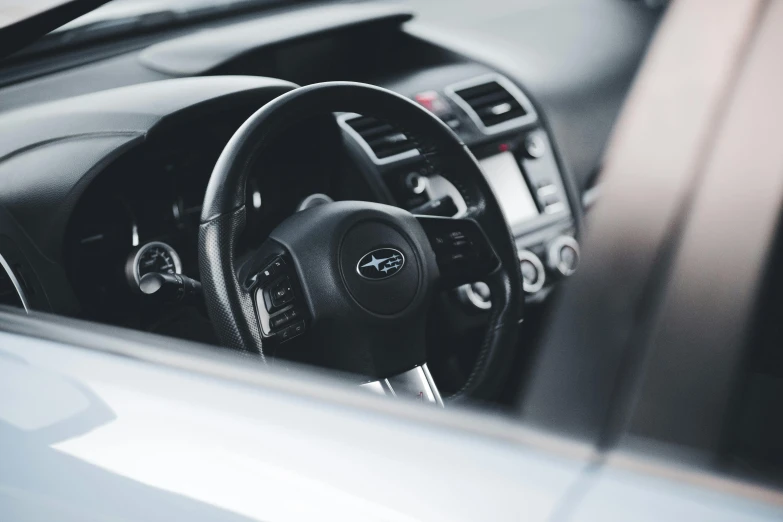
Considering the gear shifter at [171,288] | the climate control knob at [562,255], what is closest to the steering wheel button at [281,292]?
the gear shifter at [171,288]

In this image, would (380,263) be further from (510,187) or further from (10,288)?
(510,187)

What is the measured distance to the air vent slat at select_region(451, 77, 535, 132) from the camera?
9.61 feet

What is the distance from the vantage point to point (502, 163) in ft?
9.57

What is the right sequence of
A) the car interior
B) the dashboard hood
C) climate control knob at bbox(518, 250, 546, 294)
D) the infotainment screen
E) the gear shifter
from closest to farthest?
the car interior
the dashboard hood
the gear shifter
climate control knob at bbox(518, 250, 546, 294)
the infotainment screen

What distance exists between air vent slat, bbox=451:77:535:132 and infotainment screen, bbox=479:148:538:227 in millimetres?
103

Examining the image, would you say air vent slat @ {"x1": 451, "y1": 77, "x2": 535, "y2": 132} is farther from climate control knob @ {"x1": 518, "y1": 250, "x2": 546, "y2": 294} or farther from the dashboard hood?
the dashboard hood

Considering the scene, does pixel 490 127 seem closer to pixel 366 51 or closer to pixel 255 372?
pixel 366 51

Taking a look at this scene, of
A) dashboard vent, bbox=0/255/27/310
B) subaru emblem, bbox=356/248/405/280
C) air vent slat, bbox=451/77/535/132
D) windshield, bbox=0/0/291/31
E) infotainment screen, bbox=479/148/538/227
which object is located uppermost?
windshield, bbox=0/0/291/31

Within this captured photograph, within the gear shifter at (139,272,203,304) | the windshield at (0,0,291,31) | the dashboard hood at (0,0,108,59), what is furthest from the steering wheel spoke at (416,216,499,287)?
the windshield at (0,0,291,31)

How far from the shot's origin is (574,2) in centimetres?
358

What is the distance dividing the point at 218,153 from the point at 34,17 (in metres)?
0.66

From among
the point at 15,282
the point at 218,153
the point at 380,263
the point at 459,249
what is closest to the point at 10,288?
the point at 15,282

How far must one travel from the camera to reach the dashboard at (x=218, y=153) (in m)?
1.98

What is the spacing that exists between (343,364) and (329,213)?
282mm
